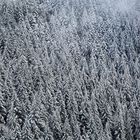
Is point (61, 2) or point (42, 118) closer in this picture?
point (42, 118)

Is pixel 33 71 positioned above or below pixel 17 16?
below

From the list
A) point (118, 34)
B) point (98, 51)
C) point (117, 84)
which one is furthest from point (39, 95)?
point (118, 34)

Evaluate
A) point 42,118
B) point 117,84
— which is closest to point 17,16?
point 117,84

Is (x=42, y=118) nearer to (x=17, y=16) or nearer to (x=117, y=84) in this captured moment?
(x=117, y=84)

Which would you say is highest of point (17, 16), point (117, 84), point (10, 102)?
point (17, 16)

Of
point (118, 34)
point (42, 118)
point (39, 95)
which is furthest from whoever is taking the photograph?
point (118, 34)

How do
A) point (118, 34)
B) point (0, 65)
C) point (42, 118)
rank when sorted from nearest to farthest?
1. point (42, 118)
2. point (0, 65)
3. point (118, 34)
